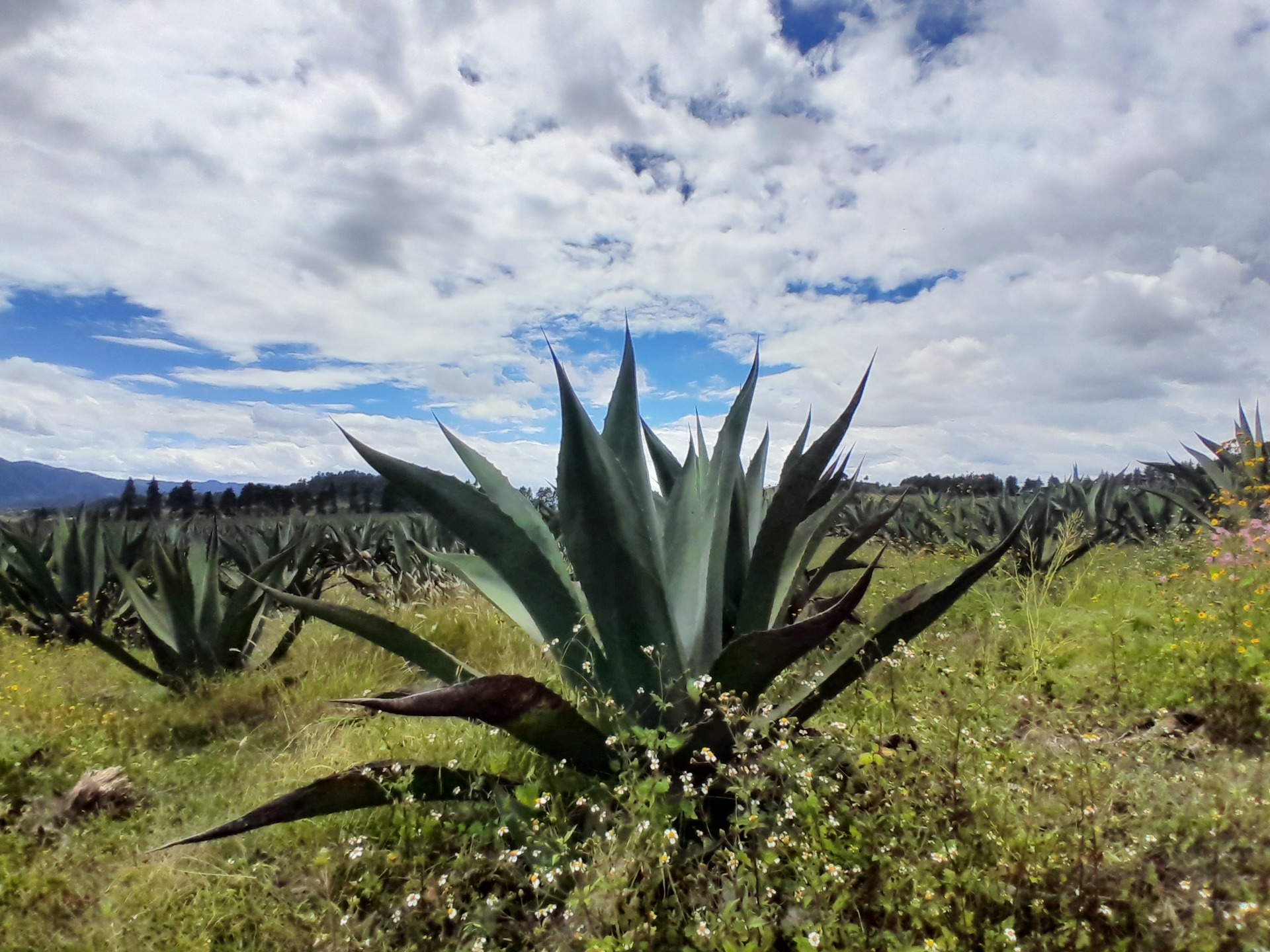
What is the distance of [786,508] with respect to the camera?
1.98 metres

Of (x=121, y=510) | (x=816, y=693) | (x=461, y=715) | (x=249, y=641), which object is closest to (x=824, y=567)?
(x=816, y=693)

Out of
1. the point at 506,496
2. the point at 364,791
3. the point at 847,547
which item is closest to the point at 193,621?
the point at 506,496

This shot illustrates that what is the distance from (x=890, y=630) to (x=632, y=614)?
0.73m

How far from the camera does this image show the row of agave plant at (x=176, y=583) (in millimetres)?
4352

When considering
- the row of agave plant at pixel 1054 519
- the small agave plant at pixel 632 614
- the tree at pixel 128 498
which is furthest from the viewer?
the tree at pixel 128 498

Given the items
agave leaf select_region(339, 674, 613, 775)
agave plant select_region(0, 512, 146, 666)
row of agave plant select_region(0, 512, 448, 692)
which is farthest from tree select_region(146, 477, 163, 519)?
agave leaf select_region(339, 674, 613, 775)

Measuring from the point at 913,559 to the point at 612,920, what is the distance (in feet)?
25.8

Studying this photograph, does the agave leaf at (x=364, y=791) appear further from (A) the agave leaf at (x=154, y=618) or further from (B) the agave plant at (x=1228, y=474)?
(B) the agave plant at (x=1228, y=474)

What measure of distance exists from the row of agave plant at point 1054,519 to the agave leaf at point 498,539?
16.9 feet

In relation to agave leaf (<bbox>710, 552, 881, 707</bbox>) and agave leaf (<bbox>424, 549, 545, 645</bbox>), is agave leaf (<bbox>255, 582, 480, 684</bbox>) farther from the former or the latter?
agave leaf (<bbox>710, 552, 881, 707</bbox>)

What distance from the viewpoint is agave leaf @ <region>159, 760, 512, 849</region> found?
1643mm

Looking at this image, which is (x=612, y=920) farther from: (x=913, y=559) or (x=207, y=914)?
(x=913, y=559)

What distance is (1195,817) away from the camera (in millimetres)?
2000

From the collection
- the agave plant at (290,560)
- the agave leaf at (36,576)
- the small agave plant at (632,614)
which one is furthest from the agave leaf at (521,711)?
the agave leaf at (36,576)
